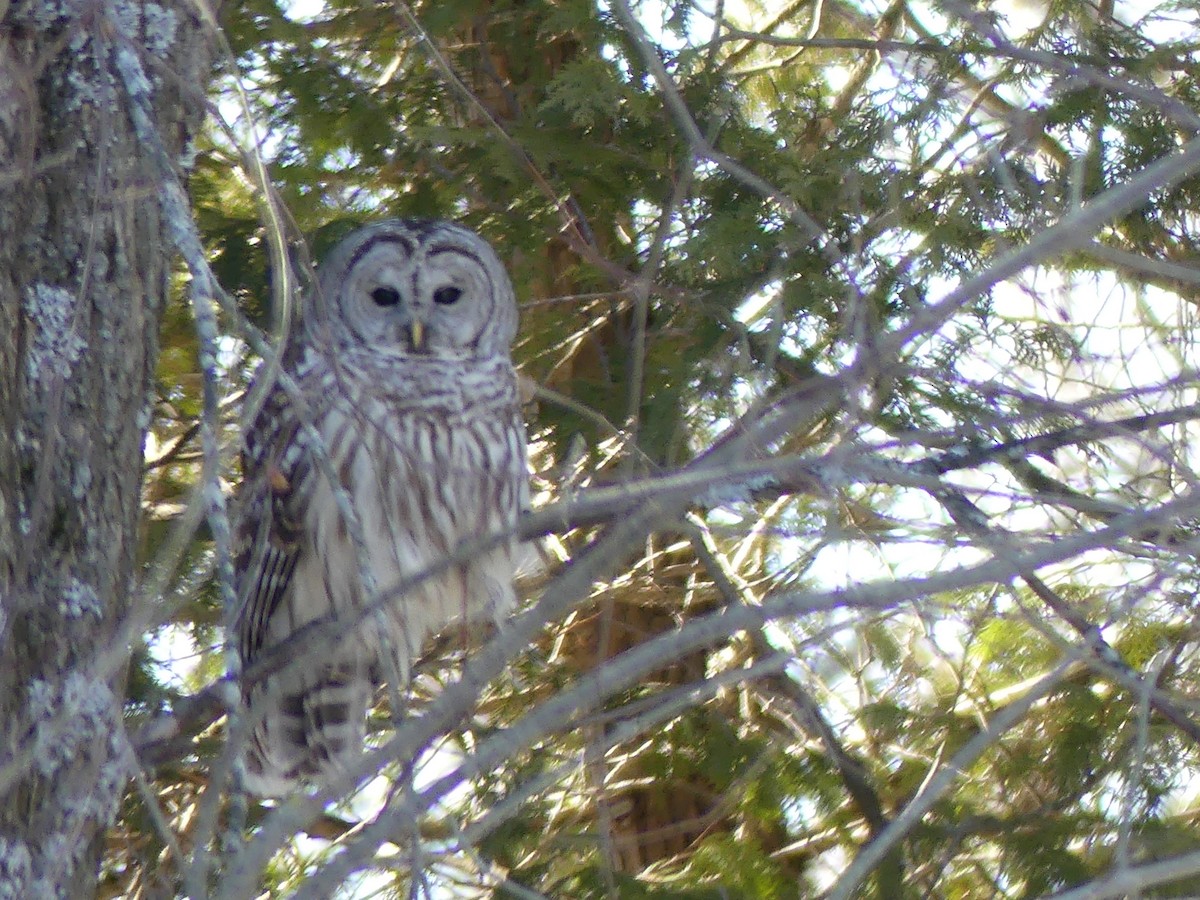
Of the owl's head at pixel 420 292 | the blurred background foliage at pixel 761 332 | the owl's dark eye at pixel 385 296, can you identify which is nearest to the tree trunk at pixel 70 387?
the blurred background foliage at pixel 761 332

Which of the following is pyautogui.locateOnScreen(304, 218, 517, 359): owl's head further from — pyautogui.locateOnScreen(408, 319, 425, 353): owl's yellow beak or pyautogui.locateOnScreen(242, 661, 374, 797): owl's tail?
pyautogui.locateOnScreen(242, 661, 374, 797): owl's tail

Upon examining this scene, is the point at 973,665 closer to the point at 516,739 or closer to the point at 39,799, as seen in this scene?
the point at 39,799

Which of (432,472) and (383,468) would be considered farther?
(432,472)

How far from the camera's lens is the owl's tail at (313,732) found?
13.1 ft

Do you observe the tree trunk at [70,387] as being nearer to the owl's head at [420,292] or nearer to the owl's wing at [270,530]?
the owl's wing at [270,530]

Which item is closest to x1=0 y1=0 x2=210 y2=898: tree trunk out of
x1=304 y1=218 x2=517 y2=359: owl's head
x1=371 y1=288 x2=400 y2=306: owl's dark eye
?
x1=304 y1=218 x2=517 y2=359: owl's head

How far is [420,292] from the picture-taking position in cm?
406

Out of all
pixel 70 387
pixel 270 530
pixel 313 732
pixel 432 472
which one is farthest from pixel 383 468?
pixel 70 387

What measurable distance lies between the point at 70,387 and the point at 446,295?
155cm

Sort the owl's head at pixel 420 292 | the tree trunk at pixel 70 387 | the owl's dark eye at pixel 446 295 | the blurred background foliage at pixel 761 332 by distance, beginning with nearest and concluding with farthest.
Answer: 1. the tree trunk at pixel 70 387
2. the blurred background foliage at pixel 761 332
3. the owl's head at pixel 420 292
4. the owl's dark eye at pixel 446 295

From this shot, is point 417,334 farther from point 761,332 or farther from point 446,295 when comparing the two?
point 761,332

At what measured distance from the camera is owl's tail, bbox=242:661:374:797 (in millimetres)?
3990

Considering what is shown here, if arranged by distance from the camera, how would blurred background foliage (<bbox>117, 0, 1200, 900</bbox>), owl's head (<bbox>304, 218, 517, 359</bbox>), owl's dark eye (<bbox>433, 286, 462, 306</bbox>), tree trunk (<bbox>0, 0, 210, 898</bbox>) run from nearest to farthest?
tree trunk (<bbox>0, 0, 210, 898</bbox>), blurred background foliage (<bbox>117, 0, 1200, 900</bbox>), owl's head (<bbox>304, 218, 517, 359</bbox>), owl's dark eye (<bbox>433, 286, 462, 306</bbox>)

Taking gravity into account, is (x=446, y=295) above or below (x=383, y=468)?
above
